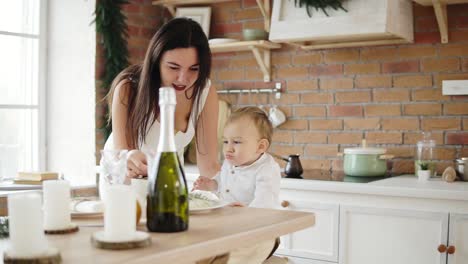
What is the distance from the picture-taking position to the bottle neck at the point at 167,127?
1305mm

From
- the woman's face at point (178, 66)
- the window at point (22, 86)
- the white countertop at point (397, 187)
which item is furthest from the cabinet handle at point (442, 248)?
the window at point (22, 86)

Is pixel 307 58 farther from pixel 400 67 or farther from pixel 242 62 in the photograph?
pixel 400 67

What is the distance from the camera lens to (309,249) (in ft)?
10.4

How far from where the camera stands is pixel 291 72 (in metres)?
3.90

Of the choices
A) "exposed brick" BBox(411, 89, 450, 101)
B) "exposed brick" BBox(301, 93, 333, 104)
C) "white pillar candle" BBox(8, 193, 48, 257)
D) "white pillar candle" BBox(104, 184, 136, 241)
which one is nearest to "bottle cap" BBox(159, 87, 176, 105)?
"white pillar candle" BBox(104, 184, 136, 241)

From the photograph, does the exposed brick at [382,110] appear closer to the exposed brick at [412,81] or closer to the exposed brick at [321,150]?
the exposed brick at [412,81]

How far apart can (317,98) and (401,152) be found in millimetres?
595

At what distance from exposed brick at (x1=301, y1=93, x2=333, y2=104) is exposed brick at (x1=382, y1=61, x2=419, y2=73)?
1.19 ft

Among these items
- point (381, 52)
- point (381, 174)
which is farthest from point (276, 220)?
point (381, 52)

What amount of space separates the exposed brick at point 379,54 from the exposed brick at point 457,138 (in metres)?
0.54

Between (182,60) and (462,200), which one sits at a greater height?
(182,60)

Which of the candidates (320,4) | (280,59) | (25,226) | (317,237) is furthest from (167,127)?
(280,59)

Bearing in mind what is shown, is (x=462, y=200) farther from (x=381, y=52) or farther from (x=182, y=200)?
(x=182, y=200)

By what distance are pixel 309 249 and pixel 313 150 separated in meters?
0.80
